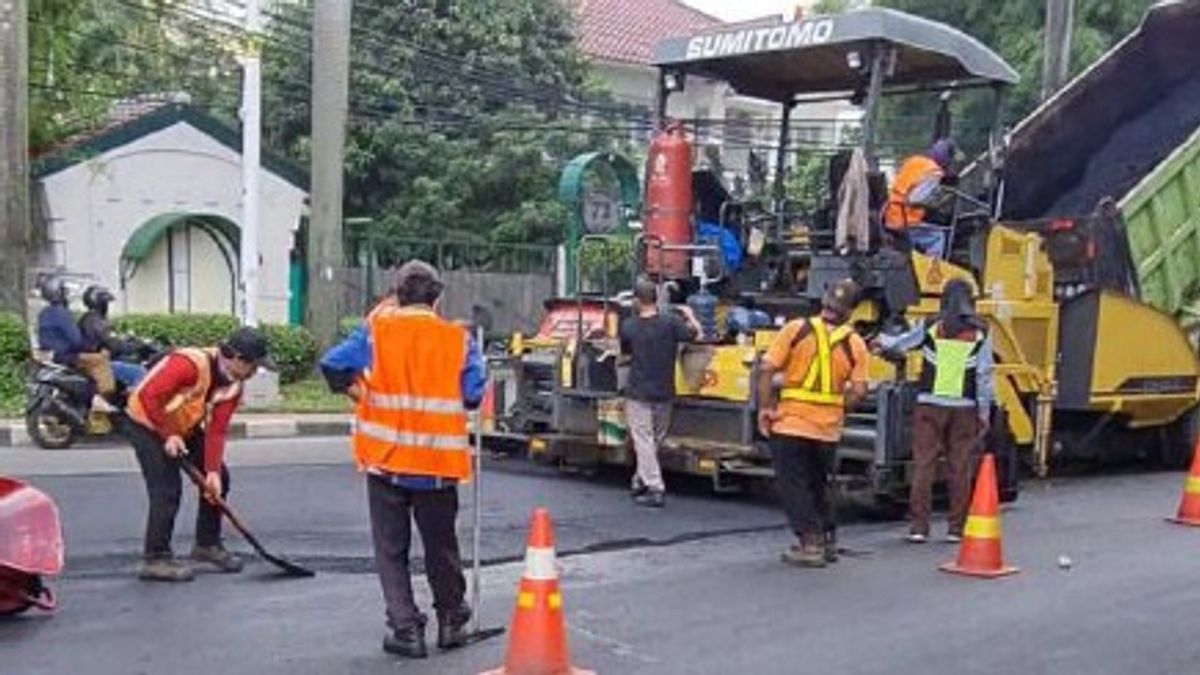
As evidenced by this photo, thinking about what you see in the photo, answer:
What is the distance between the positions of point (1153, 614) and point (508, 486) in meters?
4.83

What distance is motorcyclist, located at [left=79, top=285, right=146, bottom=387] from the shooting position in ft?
40.6

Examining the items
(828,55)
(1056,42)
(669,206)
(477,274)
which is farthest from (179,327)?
(1056,42)

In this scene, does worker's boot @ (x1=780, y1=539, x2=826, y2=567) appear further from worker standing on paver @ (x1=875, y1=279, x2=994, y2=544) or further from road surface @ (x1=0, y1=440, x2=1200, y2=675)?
worker standing on paver @ (x1=875, y1=279, x2=994, y2=544)

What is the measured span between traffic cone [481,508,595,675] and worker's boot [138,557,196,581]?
228 cm

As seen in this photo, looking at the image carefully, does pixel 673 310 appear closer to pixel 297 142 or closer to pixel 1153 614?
pixel 1153 614

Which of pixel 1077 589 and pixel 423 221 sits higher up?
pixel 423 221

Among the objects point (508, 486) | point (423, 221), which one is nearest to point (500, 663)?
point (508, 486)

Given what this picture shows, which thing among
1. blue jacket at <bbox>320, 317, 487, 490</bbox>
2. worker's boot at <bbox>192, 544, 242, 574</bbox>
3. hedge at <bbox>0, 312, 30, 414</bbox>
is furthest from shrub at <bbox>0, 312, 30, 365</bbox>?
blue jacket at <bbox>320, 317, 487, 490</bbox>

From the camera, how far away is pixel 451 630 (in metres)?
5.91

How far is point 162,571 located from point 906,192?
551 centimetres

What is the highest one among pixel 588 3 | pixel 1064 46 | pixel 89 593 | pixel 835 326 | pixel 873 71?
pixel 588 3

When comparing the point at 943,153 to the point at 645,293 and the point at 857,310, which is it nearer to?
the point at 857,310

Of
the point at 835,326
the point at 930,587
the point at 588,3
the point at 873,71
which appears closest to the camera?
the point at 930,587

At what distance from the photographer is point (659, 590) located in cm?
714
